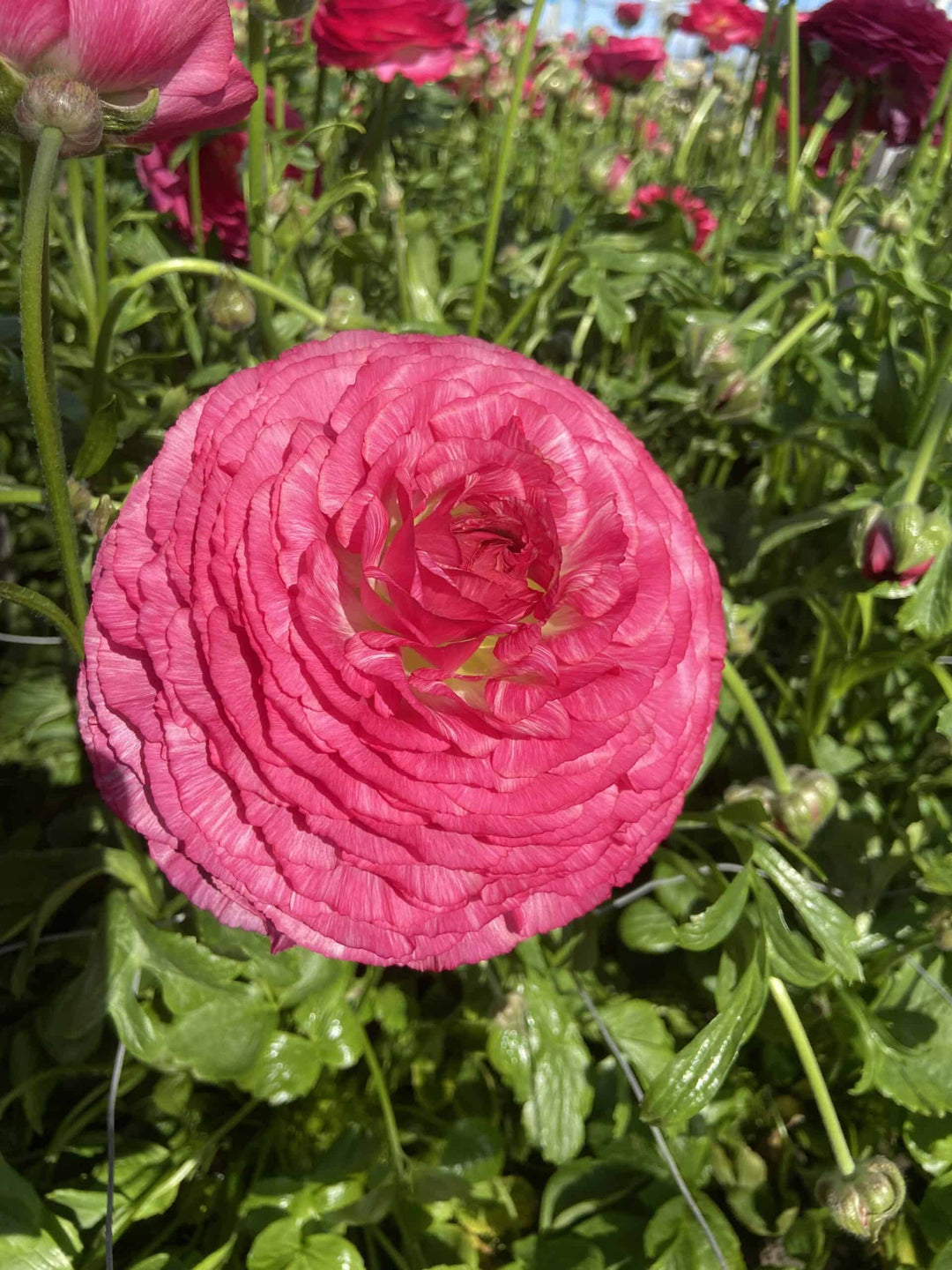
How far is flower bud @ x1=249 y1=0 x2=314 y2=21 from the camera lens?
652mm

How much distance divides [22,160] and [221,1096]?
736mm

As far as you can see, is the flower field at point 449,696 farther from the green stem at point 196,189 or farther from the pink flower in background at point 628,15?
the pink flower in background at point 628,15

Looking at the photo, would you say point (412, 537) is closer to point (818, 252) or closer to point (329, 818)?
point (329, 818)

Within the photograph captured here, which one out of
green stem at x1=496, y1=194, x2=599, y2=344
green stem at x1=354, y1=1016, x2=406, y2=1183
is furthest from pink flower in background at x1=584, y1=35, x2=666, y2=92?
green stem at x1=354, y1=1016, x2=406, y2=1183

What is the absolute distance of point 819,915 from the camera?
59 centimetres

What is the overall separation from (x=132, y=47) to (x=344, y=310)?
373mm

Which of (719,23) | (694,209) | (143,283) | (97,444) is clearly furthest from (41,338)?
(719,23)

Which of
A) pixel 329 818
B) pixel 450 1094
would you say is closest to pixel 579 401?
pixel 329 818

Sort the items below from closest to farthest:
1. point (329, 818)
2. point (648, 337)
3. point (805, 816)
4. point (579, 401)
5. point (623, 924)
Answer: point (329, 818) < point (579, 401) < point (805, 816) < point (623, 924) < point (648, 337)

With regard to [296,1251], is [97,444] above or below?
above

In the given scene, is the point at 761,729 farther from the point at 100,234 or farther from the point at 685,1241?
the point at 100,234

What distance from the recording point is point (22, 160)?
401 mm

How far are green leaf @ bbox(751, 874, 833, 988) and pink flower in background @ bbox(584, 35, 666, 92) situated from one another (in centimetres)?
161

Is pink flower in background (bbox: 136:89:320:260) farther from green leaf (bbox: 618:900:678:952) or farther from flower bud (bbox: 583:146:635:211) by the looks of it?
green leaf (bbox: 618:900:678:952)
